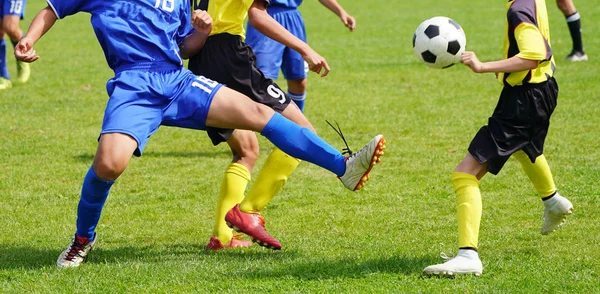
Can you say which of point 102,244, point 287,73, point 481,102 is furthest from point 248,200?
point 481,102

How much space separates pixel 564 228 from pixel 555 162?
2045mm

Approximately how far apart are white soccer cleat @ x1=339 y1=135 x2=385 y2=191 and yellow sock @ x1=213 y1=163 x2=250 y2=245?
2.76 ft

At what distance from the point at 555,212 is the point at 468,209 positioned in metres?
0.91

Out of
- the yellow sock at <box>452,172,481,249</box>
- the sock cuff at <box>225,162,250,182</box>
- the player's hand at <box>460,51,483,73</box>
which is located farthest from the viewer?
the sock cuff at <box>225,162,250,182</box>

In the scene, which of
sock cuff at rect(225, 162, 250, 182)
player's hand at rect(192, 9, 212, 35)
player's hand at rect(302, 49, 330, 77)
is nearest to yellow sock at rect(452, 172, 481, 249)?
player's hand at rect(302, 49, 330, 77)

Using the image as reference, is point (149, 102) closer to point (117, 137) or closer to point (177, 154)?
point (117, 137)

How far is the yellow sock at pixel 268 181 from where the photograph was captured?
5652 mm

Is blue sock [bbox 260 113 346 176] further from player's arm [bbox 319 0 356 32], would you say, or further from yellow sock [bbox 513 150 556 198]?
player's arm [bbox 319 0 356 32]

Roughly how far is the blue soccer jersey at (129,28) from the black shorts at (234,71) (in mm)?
384

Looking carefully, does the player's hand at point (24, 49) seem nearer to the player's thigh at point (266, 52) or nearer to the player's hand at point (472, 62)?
the player's hand at point (472, 62)

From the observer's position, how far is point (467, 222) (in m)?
4.89

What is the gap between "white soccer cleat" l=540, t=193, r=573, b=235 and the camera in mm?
5512

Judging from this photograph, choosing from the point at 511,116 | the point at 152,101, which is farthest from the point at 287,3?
the point at 511,116

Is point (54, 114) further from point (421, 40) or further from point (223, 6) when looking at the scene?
point (421, 40)
